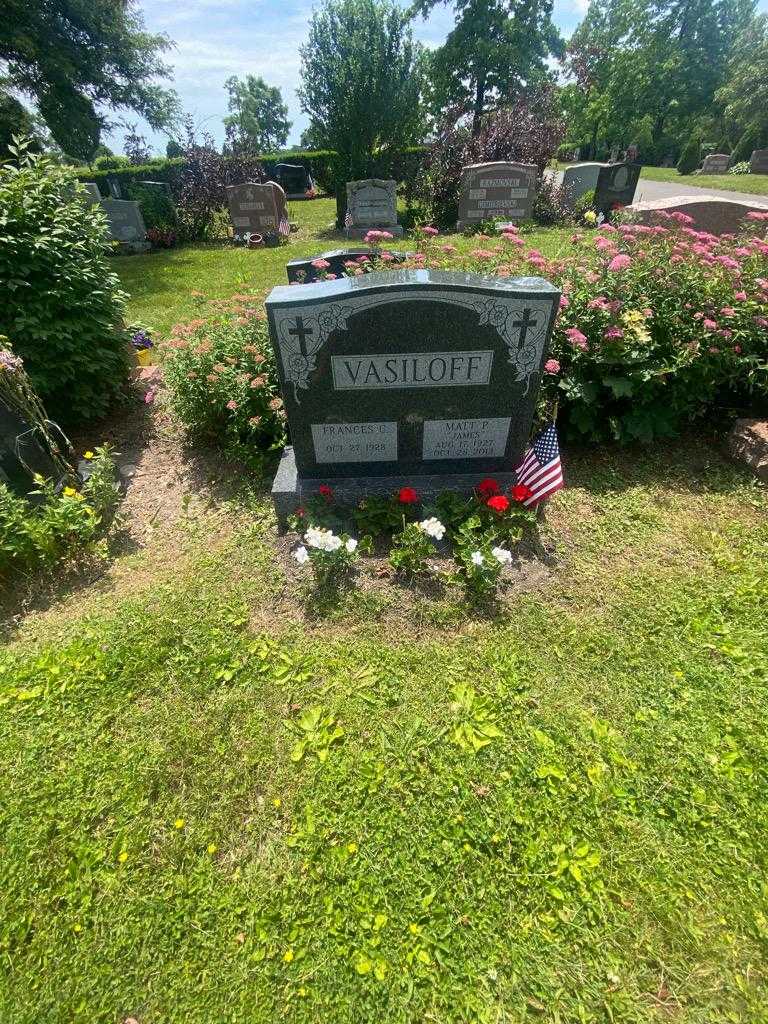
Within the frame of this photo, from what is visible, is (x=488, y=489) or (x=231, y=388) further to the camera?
(x=231, y=388)

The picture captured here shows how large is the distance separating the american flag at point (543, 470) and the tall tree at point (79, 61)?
23663 mm

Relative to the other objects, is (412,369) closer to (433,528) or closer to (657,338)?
(433,528)

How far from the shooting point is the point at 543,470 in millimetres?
3592

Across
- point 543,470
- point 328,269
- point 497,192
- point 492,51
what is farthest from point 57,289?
point 492,51

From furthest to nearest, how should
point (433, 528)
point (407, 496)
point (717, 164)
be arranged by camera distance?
point (717, 164)
point (407, 496)
point (433, 528)

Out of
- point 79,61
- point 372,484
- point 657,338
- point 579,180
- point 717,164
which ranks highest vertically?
point 79,61

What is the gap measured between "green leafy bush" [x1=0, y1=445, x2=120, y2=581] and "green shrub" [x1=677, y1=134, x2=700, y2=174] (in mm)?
40930

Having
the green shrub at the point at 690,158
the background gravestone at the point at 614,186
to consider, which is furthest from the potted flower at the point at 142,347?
the green shrub at the point at 690,158

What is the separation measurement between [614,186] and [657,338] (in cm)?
1241

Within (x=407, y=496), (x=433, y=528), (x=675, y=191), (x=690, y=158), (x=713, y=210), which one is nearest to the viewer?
(x=433, y=528)

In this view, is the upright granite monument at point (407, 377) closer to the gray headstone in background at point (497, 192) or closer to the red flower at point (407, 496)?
the red flower at point (407, 496)

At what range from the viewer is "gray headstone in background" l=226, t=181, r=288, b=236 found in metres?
13.4

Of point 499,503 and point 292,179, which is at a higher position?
point 499,503

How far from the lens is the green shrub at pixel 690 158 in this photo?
99.2 feet
